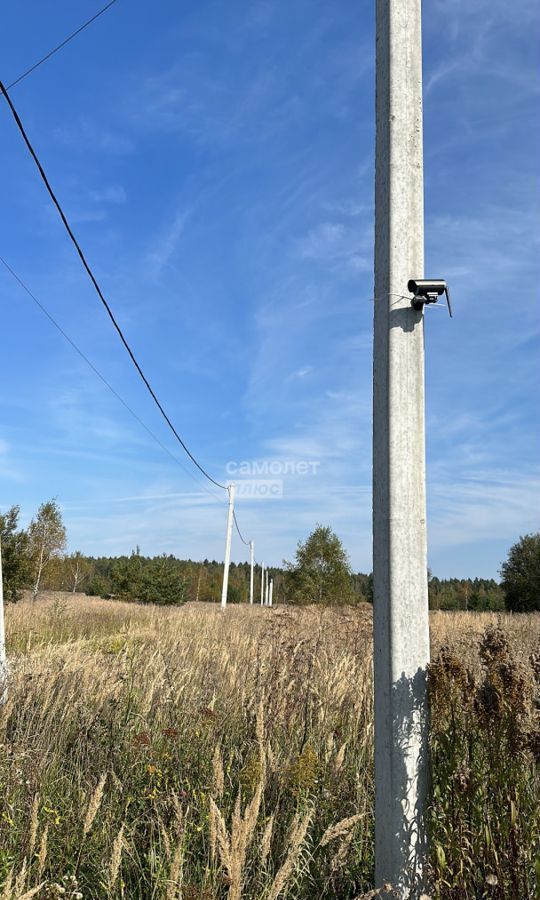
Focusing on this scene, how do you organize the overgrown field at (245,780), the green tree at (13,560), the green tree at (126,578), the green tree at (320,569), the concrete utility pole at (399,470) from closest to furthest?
the overgrown field at (245,780), the concrete utility pole at (399,470), the green tree at (13,560), the green tree at (320,569), the green tree at (126,578)

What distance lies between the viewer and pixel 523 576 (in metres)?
33.4

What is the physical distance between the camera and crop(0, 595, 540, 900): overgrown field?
2.11 meters

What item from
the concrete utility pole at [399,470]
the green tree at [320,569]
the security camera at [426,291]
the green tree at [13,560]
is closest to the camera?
the concrete utility pole at [399,470]

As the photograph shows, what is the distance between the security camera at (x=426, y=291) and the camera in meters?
2.47

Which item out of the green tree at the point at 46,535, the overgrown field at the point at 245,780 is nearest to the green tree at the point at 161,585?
the green tree at the point at 46,535

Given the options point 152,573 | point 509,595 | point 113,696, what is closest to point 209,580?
point 152,573

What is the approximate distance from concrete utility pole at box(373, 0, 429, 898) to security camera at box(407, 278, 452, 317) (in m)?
0.04

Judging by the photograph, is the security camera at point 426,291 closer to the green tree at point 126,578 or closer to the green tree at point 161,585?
the green tree at point 161,585

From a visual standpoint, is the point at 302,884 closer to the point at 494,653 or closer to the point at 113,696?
the point at 494,653

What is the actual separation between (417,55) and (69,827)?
3767 millimetres

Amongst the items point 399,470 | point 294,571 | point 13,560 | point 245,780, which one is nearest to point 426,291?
point 399,470

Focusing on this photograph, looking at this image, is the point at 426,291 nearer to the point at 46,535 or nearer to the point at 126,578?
the point at 46,535

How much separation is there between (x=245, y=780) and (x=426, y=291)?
241 centimetres

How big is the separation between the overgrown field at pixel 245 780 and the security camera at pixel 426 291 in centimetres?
138
